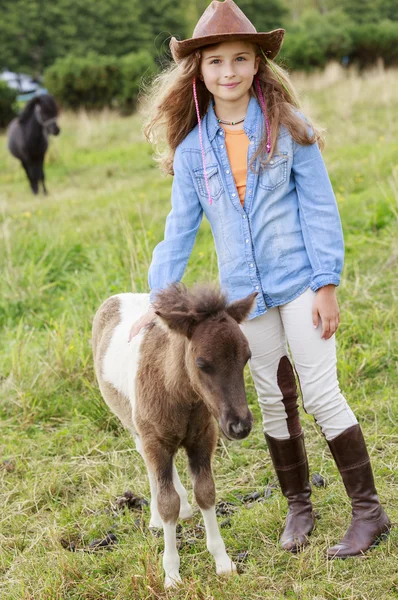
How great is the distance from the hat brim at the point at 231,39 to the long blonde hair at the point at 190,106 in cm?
5

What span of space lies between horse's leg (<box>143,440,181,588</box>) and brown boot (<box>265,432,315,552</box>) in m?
0.54

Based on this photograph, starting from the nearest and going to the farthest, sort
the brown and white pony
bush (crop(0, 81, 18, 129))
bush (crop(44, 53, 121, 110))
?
the brown and white pony < bush (crop(44, 53, 121, 110)) < bush (crop(0, 81, 18, 129))

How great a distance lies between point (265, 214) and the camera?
3.09m

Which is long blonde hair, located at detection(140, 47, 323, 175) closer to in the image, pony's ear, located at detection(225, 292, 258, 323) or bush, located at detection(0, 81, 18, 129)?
pony's ear, located at detection(225, 292, 258, 323)

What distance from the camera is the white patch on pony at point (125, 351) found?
3.51 metres

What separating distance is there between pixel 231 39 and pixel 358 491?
2.11 m

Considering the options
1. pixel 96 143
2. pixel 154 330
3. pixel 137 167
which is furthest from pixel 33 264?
pixel 96 143

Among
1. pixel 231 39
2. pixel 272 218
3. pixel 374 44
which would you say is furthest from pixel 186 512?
pixel 374 44

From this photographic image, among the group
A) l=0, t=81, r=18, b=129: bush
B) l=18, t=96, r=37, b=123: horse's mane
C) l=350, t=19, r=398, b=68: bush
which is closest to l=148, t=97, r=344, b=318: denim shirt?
l=18, t=96, r=37, b=123: horse's mane

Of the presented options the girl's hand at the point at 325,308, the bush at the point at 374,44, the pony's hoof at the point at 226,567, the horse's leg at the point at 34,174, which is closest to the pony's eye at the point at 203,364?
the girl's hand at the point at 325,308

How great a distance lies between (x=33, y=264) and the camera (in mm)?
6996

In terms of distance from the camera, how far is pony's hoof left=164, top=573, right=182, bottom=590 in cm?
308

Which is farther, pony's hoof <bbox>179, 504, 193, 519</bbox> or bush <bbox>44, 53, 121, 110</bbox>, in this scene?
bush <bbox>44, 53, 121, 110</bbox>

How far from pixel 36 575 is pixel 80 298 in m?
3.38
